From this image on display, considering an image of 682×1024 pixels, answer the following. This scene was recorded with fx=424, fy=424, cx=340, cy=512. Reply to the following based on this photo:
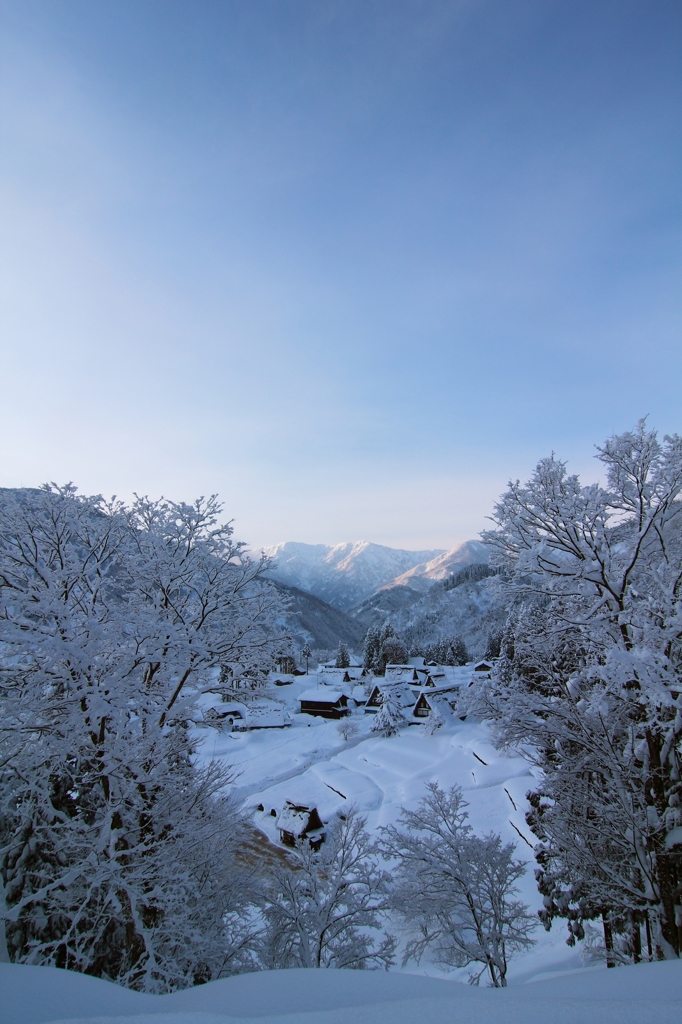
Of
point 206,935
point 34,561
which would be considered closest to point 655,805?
point 206,935

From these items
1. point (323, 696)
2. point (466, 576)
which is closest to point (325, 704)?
point (323, 696)

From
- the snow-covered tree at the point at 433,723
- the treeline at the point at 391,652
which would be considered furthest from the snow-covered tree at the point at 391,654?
the snow-covered tree at the point at 433,723

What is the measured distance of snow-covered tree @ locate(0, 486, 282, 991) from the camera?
20.7 feet

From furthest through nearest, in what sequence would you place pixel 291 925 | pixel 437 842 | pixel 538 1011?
1. pixel 437 842
2. pixel 291 925
3. pixel 538 1011

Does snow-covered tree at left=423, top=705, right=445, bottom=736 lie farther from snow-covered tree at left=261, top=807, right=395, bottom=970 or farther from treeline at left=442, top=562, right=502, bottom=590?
treeline at left=442, top=562, right=502, bottom=590

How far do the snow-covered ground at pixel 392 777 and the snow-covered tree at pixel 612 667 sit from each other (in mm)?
7837

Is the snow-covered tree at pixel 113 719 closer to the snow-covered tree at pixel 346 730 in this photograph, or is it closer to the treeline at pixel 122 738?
the treeline at pixel 122 738

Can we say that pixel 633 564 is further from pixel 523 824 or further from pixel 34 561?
pixel 523 824

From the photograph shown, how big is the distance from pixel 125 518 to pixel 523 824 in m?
24.7

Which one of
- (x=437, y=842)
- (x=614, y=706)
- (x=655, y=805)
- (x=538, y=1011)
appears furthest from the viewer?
(x=437, y=842)

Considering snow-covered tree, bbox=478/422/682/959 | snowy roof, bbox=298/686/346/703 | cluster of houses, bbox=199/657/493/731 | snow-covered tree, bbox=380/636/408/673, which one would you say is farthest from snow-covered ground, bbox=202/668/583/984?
snow-covered tree, bbox=380/636/408/673

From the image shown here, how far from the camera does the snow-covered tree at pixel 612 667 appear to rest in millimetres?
6414

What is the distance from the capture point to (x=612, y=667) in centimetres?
588

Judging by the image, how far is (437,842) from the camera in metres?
11.9
